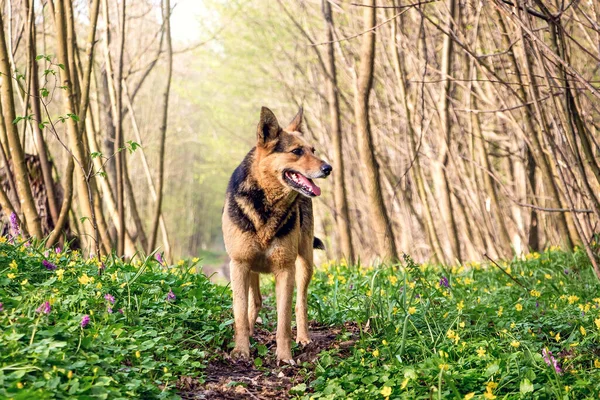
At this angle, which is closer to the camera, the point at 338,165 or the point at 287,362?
the point at 287,362

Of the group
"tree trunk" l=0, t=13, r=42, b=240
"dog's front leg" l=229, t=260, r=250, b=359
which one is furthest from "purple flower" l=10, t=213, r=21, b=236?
"dog's front leg" l=229, t=260, r=250, b=359

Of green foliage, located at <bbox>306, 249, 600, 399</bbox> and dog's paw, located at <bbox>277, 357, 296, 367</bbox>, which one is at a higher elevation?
green foliage, located at <bbox>306, 249, 600, 399</bbox>

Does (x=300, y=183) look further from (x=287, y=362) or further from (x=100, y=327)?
(x=100, y=327)

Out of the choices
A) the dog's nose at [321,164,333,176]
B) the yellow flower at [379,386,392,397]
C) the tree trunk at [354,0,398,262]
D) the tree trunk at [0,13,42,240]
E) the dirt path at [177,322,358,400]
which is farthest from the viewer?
the tree trunk at [354,0,398,262]

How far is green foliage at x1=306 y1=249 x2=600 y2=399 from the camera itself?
4.11 meters

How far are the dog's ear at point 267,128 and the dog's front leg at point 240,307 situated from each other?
1011 mm

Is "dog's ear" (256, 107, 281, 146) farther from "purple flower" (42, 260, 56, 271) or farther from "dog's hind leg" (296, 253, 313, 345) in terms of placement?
"purple flower" (42, 260, 56, 271)

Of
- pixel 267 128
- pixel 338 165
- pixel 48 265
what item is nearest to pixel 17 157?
pixel 48 265

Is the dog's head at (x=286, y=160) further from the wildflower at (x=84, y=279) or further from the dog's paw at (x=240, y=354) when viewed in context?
the wildflower at (x=84, y=279)

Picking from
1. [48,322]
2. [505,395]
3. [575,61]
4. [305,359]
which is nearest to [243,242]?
[305,359]

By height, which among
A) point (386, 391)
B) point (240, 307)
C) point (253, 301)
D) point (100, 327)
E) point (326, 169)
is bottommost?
point (386, 391)

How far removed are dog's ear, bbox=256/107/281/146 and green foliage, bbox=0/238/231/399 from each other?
137 centimetres

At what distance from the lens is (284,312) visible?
5.05m

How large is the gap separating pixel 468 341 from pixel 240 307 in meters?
1.72
